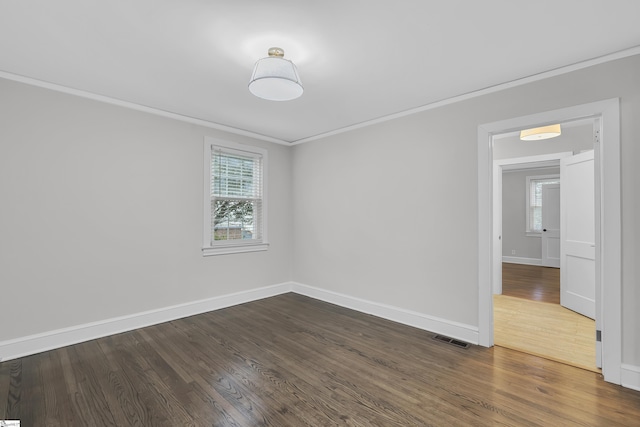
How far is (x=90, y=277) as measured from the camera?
321 centimetres

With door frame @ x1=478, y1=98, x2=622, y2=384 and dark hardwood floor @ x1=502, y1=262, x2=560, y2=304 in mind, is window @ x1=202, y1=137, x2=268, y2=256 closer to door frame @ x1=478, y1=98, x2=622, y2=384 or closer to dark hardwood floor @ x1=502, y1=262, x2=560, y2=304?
door frame @ x1=478, y1=98, x2=622, y2=384

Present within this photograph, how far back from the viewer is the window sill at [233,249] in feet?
13.8

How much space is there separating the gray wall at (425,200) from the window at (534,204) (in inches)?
249

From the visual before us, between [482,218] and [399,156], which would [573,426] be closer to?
[482,218]

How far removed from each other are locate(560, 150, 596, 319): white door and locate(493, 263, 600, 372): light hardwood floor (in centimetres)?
24

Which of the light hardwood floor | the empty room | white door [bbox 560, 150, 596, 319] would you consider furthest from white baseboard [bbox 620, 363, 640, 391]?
white door [bbox 560, 150, 596, 319]

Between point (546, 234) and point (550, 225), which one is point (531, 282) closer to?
point (546, 234)

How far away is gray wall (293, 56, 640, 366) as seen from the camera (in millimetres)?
→ 2344

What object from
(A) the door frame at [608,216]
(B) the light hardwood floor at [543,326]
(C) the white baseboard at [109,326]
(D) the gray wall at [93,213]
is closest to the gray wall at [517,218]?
(B) the light hardwood floor at [543,326]

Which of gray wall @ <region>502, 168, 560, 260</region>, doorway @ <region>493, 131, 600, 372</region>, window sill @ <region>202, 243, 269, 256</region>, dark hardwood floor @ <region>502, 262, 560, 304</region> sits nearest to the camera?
doorway @ <region>493, 131, 600, 372</region>

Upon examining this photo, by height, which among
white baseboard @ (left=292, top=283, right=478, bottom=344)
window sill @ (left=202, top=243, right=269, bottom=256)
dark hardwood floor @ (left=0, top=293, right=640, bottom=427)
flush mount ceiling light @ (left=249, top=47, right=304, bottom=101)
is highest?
flush mount ceiling light @ (left=249, top=47, right=304, bottom=101)

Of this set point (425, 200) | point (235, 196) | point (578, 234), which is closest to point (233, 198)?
point (235, 196)

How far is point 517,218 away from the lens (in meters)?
8.28

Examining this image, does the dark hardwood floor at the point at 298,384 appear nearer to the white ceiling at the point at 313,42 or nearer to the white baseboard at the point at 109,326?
the white baseboard at the point at 109,326
